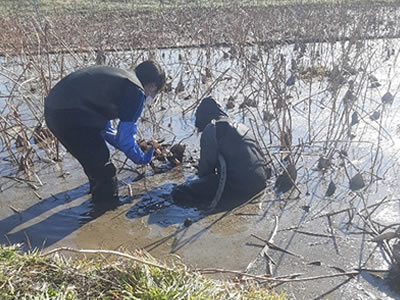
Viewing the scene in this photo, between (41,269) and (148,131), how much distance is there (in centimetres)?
462

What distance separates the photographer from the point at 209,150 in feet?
15.6

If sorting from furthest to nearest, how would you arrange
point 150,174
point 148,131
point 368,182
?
point 148,131 < point 150,174 < point 368,182

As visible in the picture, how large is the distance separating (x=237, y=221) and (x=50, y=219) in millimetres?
1789

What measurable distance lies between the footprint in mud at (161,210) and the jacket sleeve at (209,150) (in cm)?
47

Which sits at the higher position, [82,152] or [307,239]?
[82,152]

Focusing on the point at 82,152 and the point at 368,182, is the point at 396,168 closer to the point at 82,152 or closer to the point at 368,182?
the point at 368,182

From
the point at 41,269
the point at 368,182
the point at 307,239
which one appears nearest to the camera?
the point at 41,269

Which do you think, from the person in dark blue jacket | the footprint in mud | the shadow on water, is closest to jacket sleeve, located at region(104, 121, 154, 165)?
the person in dark blue jacket

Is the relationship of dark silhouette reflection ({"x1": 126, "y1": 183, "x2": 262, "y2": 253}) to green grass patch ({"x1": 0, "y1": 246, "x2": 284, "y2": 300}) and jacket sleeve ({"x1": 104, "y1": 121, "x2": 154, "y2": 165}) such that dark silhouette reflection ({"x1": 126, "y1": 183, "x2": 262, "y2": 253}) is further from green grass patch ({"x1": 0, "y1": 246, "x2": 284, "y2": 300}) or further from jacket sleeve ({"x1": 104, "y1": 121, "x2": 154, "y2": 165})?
green grass patch ({"x1": 0, "y1": 246, "x2": 284, "y2": 300})

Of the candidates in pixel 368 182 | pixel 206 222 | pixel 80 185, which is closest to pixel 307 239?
pixel 206 222

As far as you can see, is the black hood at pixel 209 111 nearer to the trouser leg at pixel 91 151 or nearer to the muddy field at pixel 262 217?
the muddy field at pixel 262 217

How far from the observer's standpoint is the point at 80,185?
17.3 feet

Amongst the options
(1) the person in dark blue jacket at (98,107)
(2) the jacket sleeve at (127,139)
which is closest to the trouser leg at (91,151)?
(1) the person in dark blue jacket at (98,107)

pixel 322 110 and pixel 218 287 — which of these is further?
pixel 322 110
